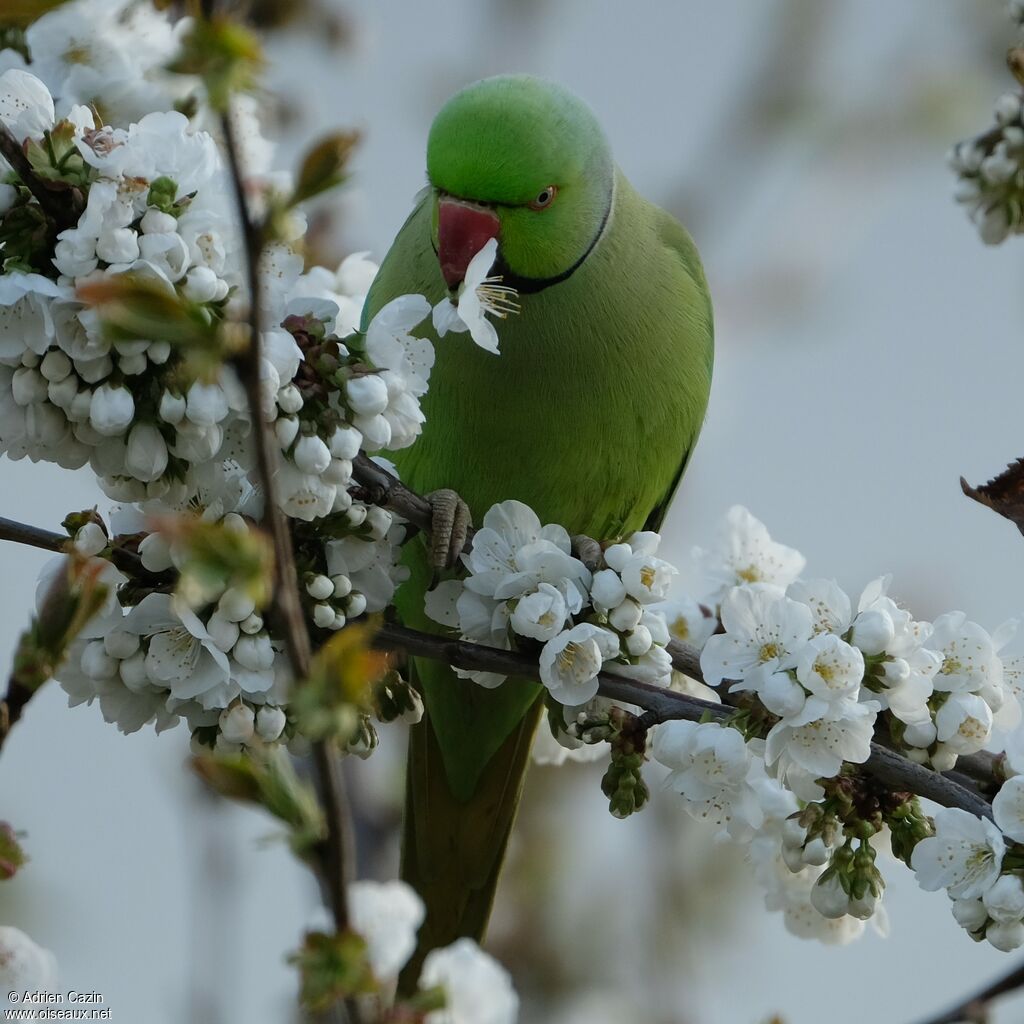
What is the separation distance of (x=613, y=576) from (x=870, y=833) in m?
0.46

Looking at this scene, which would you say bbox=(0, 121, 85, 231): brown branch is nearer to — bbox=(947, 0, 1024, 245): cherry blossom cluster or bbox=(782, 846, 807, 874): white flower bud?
bbox=(947, 0, 1024, 245): cherry blossom cluster

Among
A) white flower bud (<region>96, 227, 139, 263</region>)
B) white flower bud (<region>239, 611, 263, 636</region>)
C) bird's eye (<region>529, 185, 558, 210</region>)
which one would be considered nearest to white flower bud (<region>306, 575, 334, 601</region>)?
white flower bud (<region>239, 611, 263, 636</region>)

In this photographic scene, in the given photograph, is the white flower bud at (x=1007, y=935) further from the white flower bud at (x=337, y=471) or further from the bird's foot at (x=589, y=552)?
the white flower bud at (x=337, y=471)

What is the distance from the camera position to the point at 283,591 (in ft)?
2.78

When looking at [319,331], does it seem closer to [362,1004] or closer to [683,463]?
[362,1004]

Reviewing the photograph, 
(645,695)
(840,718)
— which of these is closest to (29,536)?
(645,695)

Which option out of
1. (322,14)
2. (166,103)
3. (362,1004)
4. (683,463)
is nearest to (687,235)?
(683,463)

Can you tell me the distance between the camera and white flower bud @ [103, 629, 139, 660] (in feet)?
5.46

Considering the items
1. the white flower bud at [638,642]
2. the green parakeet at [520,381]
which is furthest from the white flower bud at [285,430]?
the green parakeet at [520,381]

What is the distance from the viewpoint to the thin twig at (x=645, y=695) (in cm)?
170

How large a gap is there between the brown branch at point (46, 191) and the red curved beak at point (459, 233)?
85 cm

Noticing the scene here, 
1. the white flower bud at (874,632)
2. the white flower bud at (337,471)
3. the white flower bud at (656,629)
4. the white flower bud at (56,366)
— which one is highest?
the white flower bud at (56,366)

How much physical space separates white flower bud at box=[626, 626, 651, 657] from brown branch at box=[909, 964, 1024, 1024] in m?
0.98

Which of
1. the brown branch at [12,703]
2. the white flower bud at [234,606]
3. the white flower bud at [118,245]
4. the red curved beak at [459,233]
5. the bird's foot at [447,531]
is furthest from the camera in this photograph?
the red curved beak at [459,233]
